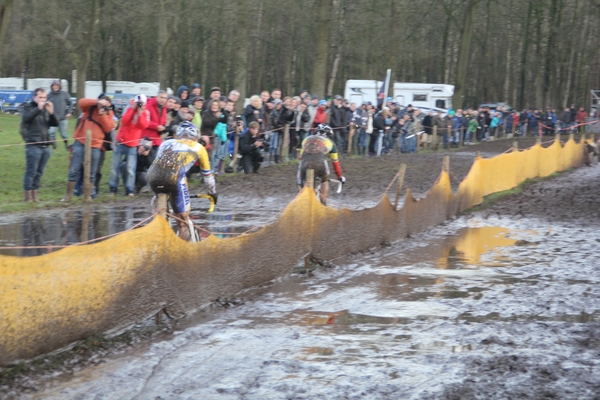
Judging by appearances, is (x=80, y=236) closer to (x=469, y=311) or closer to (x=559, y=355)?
(x=469, y=311)

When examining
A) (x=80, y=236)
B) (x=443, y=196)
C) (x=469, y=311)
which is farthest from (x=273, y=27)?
(x=469, y=311)

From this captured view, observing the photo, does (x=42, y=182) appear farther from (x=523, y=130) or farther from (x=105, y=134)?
(x=523, y=130)

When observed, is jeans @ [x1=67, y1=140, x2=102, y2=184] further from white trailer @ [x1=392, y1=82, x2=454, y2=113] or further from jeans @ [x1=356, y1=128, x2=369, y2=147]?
white trailer @ [x1=392, y1=82, x2=454, y2=113]

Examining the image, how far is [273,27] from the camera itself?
59.8m

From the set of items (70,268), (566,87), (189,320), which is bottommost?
(189,320)

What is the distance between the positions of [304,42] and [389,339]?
56328mm

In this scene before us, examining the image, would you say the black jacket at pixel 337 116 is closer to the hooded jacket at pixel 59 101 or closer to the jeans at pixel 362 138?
the jeans at pixel 362 138

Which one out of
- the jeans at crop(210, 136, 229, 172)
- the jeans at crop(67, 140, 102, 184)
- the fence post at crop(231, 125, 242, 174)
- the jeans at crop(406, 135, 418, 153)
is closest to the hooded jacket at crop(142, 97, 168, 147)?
the jeans at crop(67, 140, 102, 184)

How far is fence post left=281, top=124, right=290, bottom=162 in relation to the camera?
24661 millimetres

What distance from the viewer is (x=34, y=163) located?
15.5 meters

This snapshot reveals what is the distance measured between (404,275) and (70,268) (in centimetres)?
572

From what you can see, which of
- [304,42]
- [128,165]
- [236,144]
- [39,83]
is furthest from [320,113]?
[304,42]

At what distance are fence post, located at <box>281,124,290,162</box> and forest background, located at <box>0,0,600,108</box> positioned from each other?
27.6 feet

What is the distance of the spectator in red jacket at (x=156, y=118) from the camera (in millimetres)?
17812
